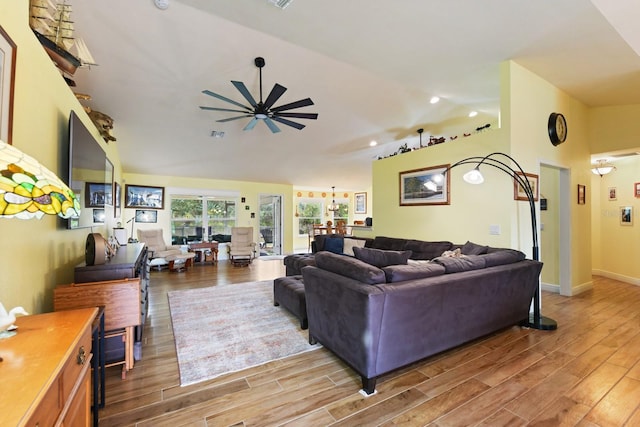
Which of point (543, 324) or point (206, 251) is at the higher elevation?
point (206, 251)

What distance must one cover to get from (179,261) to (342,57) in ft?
19.2

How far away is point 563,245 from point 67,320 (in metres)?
5.86

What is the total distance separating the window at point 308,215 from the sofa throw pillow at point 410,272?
8550 mm

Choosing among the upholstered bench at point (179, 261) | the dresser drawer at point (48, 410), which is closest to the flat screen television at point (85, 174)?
the dresser drawer at point (48, 410)

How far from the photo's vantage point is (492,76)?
11.8ft

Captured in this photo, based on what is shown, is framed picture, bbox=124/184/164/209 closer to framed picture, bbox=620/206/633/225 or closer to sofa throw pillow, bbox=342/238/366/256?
sofa throw pillow, bbox=342/238/366/256

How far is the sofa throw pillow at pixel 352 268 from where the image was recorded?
1.95 m

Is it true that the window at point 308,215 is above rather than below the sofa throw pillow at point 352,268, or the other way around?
above

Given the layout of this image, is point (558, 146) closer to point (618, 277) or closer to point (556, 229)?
point (556, 229)

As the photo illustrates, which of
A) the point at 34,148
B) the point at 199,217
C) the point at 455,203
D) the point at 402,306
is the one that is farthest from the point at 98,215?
the point at 199,217

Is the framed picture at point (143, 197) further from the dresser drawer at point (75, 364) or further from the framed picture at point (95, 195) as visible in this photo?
the dresser drawer at point (75, 364)

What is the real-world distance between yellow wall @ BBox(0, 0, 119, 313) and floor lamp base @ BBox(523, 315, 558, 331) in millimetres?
4317

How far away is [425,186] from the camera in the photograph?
4.43 m

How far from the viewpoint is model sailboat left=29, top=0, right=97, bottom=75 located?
164 centimetres
